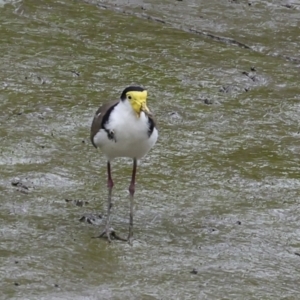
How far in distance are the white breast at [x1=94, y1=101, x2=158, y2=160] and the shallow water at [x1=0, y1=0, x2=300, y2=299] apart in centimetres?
63

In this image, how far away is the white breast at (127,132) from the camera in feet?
19.0

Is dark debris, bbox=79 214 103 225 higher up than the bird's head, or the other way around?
the bird's head

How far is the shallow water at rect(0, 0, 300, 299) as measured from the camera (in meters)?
5.68

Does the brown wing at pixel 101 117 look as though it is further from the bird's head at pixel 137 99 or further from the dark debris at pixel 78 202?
the dark debris at pixel 78 202

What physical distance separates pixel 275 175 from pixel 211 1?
4783 mm

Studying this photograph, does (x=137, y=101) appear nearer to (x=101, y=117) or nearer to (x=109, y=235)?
(x=101, y=117)

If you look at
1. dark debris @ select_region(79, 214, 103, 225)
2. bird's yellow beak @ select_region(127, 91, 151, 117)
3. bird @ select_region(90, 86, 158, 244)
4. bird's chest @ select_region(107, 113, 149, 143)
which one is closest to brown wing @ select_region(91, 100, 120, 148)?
bird @ select_region(90, 86, 158, 244)

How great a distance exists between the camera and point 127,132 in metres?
5.82

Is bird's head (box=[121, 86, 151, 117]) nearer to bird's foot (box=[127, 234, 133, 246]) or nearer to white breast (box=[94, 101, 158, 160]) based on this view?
white breast (box=[94, 101, 158, 160])

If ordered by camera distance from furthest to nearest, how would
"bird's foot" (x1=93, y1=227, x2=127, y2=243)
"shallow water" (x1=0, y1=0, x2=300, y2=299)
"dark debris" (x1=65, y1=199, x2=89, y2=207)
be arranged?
"dark debris" (x1=65, y1=199, x2=89, y2=207), "bird's foot" (x1=93, y1=227, x2=127, y2=243), "shallow water" (x1=0, y1=0, x2=300, y2=299)

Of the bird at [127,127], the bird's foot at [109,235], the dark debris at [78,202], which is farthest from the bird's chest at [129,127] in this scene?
the dark debris at [78,202]

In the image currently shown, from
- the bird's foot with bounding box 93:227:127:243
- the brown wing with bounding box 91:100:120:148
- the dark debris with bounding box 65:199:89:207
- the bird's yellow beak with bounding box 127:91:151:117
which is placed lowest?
the bird's foot with bounding box 93:227:127:243

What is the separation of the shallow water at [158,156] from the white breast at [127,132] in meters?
0.63

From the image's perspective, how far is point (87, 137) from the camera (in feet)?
25.6
